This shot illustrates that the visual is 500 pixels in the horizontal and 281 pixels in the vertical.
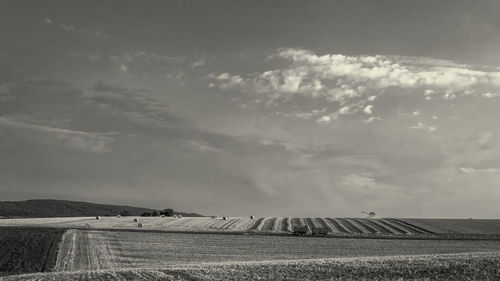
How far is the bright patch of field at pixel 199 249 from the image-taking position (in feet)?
136

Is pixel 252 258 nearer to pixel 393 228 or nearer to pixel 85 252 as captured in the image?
pixel 85 252

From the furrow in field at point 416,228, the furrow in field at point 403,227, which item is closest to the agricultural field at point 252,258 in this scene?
the furrow in field at point 416,228

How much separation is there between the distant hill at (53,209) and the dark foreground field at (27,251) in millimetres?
71370

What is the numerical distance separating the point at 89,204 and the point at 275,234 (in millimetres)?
99644

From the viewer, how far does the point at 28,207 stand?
14000 cm

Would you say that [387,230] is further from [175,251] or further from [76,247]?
[76,247]

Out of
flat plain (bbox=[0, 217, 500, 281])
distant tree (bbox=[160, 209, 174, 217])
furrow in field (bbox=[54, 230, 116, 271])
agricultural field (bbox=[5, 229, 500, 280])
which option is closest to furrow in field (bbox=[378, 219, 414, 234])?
flat plain (bbox=[0, 217, 500, 281])

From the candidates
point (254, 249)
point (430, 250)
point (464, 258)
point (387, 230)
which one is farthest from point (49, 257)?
point (387, 230)

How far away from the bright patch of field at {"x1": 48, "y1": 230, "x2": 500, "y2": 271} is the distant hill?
72.0 metres

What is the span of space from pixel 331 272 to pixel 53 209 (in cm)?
12465

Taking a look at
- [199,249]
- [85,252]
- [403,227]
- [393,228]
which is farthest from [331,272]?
[403,227]

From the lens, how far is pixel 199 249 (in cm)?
4938

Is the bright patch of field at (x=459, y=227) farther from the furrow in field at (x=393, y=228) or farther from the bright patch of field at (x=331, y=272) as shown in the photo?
the bright patch of field at (x=331, y=272)

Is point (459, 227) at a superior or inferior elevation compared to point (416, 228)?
superior
